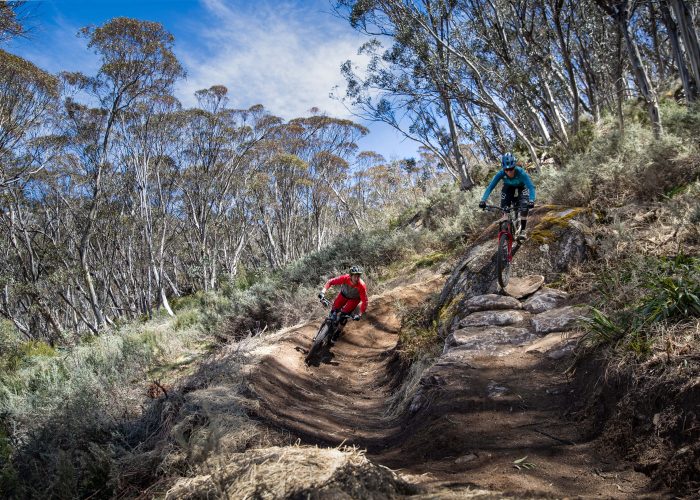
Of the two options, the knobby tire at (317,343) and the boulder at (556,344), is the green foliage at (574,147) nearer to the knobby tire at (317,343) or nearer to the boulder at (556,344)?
the boulder at (556,344)

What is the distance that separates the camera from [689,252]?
5.01 meters

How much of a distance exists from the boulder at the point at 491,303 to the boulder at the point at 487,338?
0.54m

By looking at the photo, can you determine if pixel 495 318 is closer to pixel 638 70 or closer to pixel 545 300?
pixel 545 300

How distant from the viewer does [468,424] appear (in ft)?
12.7

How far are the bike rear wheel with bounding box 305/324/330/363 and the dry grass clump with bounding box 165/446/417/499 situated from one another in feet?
15.1

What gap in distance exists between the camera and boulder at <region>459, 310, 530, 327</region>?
5801 mm

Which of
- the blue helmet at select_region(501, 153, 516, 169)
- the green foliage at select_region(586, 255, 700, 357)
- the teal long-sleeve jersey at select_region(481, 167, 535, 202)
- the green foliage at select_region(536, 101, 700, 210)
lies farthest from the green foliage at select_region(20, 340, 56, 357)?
the green foliage at select_region(536, 101, 700, 210)

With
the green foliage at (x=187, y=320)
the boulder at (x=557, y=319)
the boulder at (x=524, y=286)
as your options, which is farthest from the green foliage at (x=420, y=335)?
the green foliage at (x=187, y=320)

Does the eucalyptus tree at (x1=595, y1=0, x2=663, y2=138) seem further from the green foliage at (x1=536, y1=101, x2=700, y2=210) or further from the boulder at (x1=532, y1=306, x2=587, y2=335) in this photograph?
the boulder at (x1=532, y1=306, x2=587, y2=335)

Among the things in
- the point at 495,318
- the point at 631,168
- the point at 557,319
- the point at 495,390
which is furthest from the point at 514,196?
the point at 495,390

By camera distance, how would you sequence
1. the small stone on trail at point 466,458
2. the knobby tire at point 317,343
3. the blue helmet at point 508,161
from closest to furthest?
the small stone on trail at point 466,458
the blue helmet at point 508,161
the knobby tire at point 317,343

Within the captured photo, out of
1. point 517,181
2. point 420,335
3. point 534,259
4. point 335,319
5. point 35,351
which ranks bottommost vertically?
point 420,335

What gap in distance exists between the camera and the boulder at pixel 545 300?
231 inches

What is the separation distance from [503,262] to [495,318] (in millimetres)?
911
